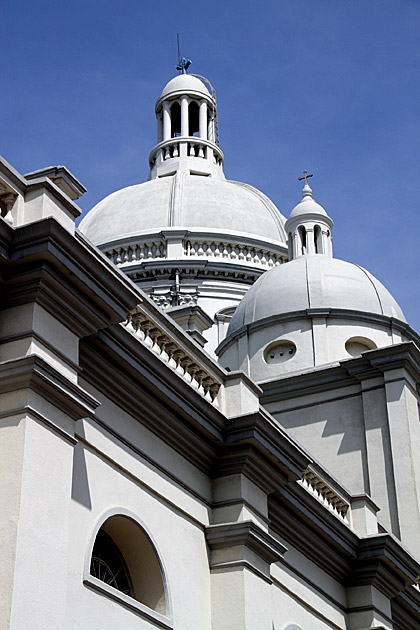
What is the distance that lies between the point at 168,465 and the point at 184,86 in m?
35.6

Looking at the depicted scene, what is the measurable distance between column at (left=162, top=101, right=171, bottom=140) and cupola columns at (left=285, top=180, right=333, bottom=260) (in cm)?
1529

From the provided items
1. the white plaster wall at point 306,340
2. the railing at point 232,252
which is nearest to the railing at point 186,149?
the railing at point 232,252

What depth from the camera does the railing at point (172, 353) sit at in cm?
1433

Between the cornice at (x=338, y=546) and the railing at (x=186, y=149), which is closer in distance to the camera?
the cornice at (x=338, y=546)

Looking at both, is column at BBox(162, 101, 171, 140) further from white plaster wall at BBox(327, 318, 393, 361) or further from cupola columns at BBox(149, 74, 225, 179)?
white plaster wall at BBox(327, 318, 393, 361)

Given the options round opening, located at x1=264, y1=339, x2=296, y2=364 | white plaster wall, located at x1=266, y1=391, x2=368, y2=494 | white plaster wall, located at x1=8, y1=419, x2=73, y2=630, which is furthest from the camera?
round opening, located at x1=264, y1=339, x2=296, y2=364

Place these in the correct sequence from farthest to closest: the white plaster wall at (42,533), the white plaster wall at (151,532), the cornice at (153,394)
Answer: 1. the cornice at (153,394)
2. the white plaster wall at (151,532)
3. the white plaster wall at (42,533)

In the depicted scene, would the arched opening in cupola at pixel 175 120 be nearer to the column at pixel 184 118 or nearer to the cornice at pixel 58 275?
the column at pixel 184 118

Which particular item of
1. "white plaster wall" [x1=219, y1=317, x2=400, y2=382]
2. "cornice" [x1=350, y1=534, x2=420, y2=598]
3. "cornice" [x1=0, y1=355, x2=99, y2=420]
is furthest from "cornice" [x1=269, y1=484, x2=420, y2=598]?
"white plaster wall" [x1=219, y1=317, x2=400, y2=382]

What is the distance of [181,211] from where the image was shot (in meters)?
41.1

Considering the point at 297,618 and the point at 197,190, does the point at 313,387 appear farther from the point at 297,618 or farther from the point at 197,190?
the point at 197,190

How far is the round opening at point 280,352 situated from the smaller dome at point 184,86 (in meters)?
22.7

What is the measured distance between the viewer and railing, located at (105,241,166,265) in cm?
3981

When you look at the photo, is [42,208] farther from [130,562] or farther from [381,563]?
[381,563]
